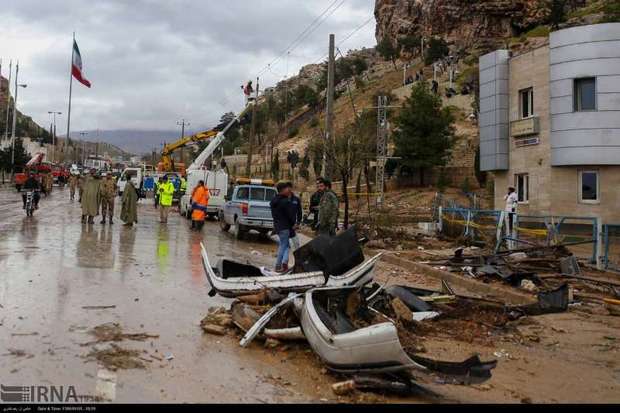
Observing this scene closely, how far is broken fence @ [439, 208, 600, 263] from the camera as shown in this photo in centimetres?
1304

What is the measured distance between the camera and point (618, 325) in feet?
25.5

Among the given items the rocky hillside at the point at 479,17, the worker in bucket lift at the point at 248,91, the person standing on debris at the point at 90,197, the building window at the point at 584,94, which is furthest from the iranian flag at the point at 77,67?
the rocky hillside at the point at 479,17

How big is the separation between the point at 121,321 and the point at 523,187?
74.0 feet

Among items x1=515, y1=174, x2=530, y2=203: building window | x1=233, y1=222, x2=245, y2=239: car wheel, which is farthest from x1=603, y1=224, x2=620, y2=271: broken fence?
x1=515, y1=174, x2=530, y2=203: building window

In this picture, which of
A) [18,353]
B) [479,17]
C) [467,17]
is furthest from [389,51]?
[18,353]

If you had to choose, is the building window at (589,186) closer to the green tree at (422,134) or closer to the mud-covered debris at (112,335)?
the mud-covered debris at (112,335)

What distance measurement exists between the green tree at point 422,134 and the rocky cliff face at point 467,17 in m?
55.2

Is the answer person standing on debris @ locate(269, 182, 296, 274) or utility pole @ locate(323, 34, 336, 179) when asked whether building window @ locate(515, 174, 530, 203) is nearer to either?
utility pole @ locate(323, 34, 336, 179)

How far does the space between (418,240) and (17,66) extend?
6676cm

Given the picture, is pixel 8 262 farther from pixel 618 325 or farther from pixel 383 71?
pixel 383 71

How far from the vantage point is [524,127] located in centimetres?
2497

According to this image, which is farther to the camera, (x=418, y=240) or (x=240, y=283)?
(x=418, y=240)

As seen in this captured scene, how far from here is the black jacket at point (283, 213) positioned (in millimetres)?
11242

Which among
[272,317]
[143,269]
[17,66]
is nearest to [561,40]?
[143,269]
